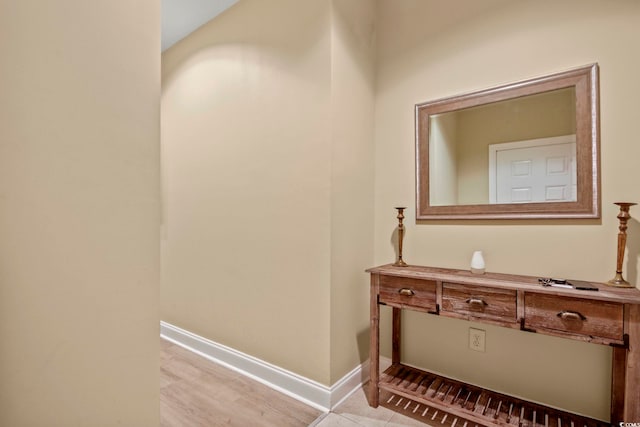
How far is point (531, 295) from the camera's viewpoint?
4.36ft

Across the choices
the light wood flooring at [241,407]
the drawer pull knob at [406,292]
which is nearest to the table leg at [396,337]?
the light wood flooring at [241,407]

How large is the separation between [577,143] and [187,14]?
8.72 feet

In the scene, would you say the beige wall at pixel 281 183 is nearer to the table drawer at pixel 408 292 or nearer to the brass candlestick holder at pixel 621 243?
the table drawer at pixel 408 292

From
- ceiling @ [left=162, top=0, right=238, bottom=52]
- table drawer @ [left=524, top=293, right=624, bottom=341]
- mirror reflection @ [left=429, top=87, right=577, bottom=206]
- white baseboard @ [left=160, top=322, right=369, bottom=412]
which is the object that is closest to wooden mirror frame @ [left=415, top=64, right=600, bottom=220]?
mirror reflection @ [left=429, top=87, right=577, bottom=206]

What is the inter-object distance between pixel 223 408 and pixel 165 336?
1260mm

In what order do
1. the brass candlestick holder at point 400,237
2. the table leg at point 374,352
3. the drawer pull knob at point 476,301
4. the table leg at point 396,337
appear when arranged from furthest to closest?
the table leg at point 396,337, the brass candlestick holder at point 400,237, the table leg at point 374,352, the drawer pull knob at point 476,301

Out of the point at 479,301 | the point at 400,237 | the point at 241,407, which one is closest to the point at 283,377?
the point at 241,407

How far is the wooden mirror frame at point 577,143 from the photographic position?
4.75 feet

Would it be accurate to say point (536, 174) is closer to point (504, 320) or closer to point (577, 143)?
point (577, 143)

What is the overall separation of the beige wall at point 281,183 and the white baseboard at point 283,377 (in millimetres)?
55

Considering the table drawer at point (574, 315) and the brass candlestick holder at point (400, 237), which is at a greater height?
the brass candlestick holder at point (400, 237)

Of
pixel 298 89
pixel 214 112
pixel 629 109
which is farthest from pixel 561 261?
pixel 214 112

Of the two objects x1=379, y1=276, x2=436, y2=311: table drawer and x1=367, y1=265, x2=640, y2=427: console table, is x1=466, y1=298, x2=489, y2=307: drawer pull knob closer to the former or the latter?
x1=367, y1=265, x2=640, y2=427: console table

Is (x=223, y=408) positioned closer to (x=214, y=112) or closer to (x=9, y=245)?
(x=9, y=245)
